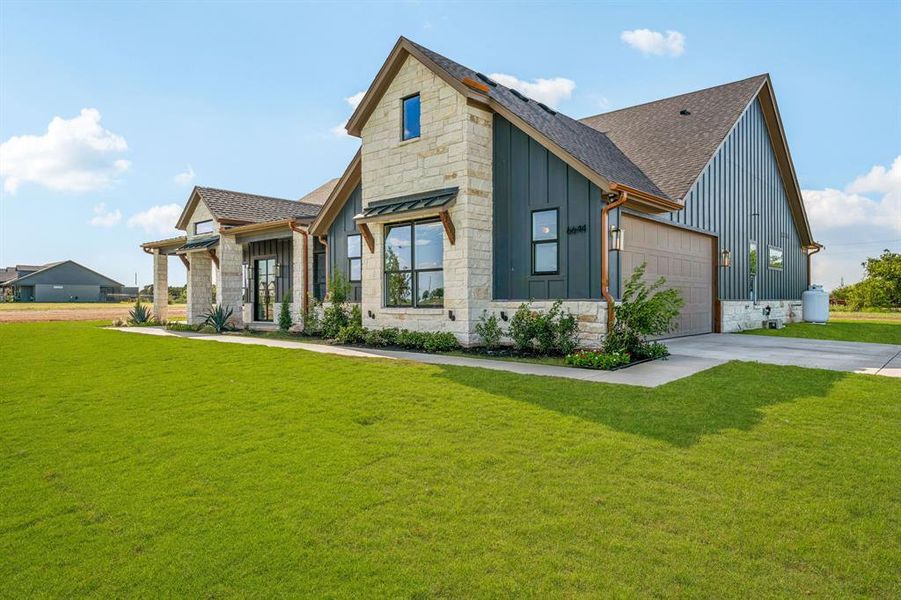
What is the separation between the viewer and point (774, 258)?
20.1 m

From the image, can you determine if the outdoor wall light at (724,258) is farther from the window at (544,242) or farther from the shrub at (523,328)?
the shrub at (523,328)

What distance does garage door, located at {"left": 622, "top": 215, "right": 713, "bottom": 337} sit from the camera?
468 inches

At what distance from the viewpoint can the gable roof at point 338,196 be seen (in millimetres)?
14383

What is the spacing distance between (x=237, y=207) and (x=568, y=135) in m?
13.3

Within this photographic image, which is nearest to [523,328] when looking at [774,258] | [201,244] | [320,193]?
[201,244]

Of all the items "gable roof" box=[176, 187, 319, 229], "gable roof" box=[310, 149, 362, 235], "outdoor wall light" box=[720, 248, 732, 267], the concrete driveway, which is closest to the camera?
the concrete driveway

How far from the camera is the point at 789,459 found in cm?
436

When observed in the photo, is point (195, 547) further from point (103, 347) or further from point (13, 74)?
point (13, 74)

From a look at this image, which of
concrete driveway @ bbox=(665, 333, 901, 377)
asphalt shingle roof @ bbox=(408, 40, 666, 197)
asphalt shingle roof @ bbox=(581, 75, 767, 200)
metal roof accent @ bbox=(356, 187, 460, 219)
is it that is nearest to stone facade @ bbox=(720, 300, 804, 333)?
concrete driveway @ bbox=(665, 333, 901, 377)

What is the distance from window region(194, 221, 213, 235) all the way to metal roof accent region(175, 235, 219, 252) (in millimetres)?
311

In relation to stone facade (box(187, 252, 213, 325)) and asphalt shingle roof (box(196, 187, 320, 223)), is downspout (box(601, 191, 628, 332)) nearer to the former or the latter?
asphalt shingle roof (box(196, 187, 320, 223))

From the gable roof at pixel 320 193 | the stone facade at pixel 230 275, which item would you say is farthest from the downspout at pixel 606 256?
the gable roof at pixel 320 193

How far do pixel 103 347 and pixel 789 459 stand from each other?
14095 millimetres

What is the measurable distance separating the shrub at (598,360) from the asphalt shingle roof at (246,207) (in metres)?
12.2
